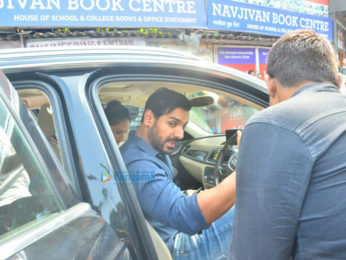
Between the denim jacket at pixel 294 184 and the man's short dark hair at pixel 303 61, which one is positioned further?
the man's short dark hair at pixel 303 61

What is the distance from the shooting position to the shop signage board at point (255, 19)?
385 inches

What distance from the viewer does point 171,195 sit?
5.26ft

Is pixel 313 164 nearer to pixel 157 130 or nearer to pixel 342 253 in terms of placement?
pixel 342 253

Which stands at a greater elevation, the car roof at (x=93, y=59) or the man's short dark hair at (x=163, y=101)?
the car roof at (x=93, y=59)

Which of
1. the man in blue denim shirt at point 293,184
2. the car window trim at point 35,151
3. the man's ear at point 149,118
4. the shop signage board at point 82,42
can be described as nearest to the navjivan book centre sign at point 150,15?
the shop signage board at point 82,42

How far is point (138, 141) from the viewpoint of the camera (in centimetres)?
187

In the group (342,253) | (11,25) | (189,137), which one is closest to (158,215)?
(342,253)

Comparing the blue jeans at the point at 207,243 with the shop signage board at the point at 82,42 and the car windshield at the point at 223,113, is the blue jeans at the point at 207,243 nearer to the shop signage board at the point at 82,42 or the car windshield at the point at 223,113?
the car windshield at the point at 223,113

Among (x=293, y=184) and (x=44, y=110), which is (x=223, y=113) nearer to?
(x=44, y=110)

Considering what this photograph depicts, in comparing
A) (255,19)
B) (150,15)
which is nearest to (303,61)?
(150,15)

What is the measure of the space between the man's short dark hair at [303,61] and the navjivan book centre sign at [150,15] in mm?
7146

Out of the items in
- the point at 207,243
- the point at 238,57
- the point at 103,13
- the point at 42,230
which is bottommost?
the point at 207,243

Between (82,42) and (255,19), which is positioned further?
(255,19)

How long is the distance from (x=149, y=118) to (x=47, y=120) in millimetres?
645
